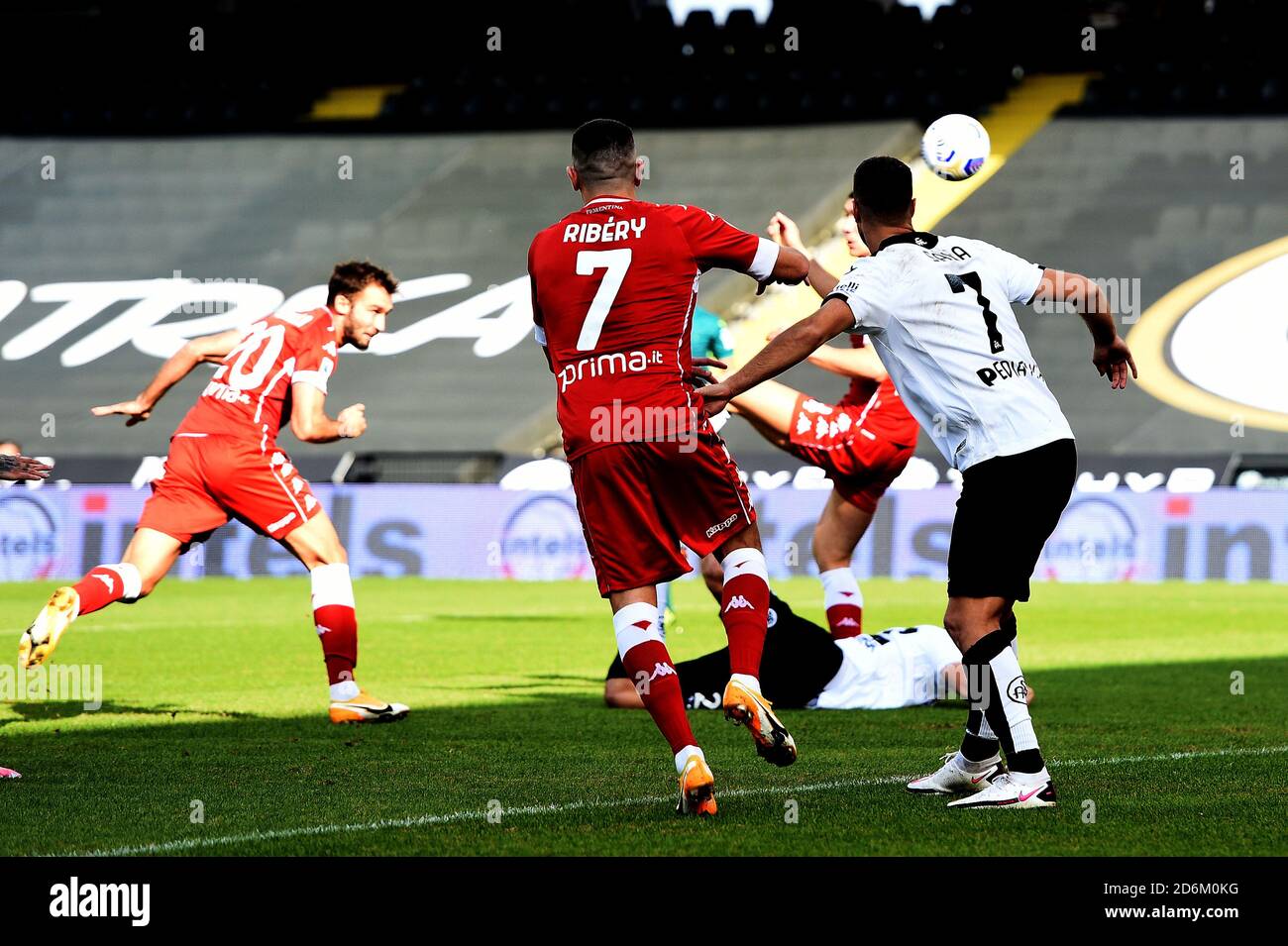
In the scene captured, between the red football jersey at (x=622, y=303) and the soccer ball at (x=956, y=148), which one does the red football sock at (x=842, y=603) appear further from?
the red football jersey at (x=622, y=303)

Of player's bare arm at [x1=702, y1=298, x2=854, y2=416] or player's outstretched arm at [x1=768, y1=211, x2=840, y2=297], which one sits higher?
player's outstretched arm at [x1=768, y1=211, x2=840, y2=297]

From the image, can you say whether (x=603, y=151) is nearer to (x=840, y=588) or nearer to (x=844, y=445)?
(x=844, y=445)

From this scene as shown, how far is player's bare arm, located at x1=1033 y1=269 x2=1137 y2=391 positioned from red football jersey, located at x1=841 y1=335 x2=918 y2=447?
330 cm

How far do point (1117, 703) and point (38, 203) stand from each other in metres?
26.2

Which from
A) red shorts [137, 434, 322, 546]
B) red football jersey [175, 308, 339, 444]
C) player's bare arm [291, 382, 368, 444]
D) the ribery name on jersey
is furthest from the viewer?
red football jersey [175, 308, 339, 444]

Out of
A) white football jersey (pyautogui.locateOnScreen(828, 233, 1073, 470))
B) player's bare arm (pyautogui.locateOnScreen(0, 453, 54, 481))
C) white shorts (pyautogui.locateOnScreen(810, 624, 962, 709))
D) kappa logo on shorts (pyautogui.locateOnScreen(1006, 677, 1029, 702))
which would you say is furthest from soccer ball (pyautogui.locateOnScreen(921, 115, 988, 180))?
player's bare arm (pyautogui.locateOnScreen(0, 453, 54, 481))

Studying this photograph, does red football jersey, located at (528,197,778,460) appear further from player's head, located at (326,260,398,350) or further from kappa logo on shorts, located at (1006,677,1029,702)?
player's head, located at (326,260,398,350)

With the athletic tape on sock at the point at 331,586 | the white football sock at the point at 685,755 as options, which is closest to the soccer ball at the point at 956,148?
the athletic tape on sock at the point at 331,586

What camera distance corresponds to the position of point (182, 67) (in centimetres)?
3347

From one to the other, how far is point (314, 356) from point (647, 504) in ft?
10.5

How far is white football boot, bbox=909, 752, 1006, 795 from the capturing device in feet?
19.8

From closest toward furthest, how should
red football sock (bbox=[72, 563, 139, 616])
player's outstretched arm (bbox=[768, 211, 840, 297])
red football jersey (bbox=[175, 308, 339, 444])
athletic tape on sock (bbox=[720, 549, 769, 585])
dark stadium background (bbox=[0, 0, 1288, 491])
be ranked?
athletic tape on sock (bbox=[720, 549, 769, 585])
player's outstretched arm (bbox=[768, 211, 840, 297])
red football sock (bbox=[72, 563, 139, 616])
red football jersey (bbox=[175, 308, 339, 444])
dark stadium background (bbox=[0, 0, 1288, 491])

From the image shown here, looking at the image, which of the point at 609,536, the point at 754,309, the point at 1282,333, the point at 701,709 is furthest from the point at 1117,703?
the point at 754,309
